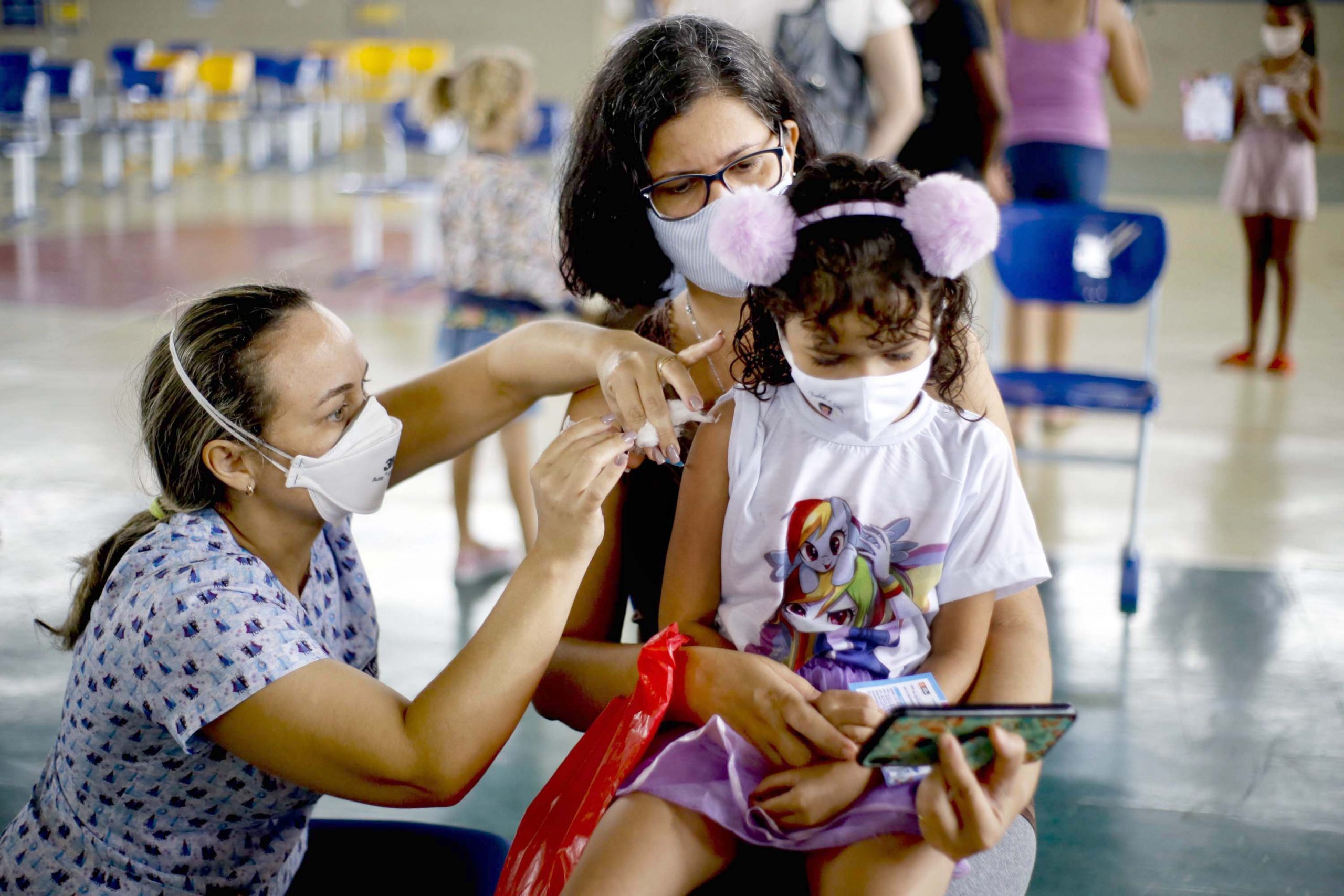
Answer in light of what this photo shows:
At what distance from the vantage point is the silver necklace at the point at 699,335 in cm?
169

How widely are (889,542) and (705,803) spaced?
35 cm

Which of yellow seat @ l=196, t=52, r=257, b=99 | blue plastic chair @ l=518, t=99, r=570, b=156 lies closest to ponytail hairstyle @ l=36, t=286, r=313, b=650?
blue plastic chair @ l=518, t=99, r=570, b=156

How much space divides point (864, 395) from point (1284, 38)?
5.37 m

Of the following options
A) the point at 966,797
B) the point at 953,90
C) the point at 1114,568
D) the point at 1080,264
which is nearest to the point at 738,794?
the point at 966,797

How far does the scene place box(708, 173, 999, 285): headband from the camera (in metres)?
1.32

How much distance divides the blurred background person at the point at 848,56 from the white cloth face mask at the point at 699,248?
6.56 ft

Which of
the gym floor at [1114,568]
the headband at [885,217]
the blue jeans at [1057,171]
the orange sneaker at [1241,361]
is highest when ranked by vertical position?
the headband at [885,217]

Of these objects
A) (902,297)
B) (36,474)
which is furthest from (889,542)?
(36,474)

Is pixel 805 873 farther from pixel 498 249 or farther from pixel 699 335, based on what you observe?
pixel 498 249

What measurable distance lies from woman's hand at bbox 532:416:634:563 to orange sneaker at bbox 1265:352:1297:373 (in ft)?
17.8

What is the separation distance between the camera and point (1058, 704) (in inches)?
45.1

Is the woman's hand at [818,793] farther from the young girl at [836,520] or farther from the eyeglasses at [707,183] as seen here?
the eyeglasses at [707,183]

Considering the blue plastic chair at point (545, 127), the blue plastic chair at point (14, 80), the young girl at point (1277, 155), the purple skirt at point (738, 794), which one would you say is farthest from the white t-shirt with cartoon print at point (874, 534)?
the blue plastic chair at point (14, 80)

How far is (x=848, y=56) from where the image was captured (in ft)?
12.5
